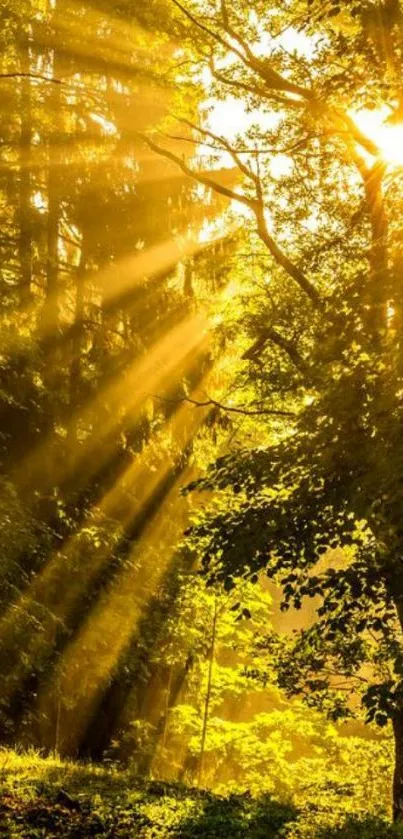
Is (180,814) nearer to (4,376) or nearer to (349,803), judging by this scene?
(349,803)

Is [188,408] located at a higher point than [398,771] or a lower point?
higher

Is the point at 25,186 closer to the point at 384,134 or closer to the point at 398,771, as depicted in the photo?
the point at 384,134

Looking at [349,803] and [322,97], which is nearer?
[322,97]

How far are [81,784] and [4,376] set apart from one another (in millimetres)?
6172

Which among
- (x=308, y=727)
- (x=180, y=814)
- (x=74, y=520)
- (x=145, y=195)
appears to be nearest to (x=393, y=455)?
(x=180, y=814)

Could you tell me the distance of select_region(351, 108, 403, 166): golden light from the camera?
830 cm

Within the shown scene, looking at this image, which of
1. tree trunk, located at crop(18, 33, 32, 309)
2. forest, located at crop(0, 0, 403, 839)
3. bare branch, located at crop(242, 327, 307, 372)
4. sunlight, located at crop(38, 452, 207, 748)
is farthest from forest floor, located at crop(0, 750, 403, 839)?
tree trunk, located at crop(18, 33, 32, 309)

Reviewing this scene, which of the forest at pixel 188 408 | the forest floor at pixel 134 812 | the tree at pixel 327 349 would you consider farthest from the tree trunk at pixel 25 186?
the forest floor at pixel 134 812

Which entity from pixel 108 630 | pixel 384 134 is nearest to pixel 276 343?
pixel 384 134

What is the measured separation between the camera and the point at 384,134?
33.0 feet

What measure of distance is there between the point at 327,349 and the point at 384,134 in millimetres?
5122

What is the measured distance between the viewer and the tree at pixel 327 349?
621cm

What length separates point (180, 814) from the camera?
6.68m

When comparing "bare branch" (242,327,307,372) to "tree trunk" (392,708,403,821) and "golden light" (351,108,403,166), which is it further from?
"tree trunk" (392,708,403,821)
